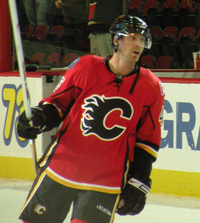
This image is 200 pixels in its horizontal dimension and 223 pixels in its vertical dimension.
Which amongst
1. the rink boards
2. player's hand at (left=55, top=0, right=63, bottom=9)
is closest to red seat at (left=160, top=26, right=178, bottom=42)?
player's hand at (left=55, top=0, right=63, bottom=9)

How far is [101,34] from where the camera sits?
4.67 m

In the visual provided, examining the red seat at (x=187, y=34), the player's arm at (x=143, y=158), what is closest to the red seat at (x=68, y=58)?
the red seat at (x=187, y=34)

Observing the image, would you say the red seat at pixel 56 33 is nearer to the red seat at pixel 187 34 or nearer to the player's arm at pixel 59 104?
the red seat at pixel 187 34

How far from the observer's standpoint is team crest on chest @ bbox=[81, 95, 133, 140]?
1413 mm

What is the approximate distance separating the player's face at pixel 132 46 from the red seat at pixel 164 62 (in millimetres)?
3750

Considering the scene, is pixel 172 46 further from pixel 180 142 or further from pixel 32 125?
pixel 32 125

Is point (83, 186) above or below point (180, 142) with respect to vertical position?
above

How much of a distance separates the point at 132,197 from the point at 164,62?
397 centimetres

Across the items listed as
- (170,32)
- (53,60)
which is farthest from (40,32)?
(170,32)

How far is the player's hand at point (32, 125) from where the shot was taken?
4.52 feet

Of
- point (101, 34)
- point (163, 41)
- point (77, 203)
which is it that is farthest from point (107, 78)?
point (163, 41)

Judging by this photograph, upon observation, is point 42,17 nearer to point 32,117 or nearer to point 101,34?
point 101,34

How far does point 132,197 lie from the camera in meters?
1.45

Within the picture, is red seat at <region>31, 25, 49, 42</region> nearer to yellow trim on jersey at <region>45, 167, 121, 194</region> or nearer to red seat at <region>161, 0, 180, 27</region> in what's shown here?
red seat at <region>161, 0, 180, 27</region>
